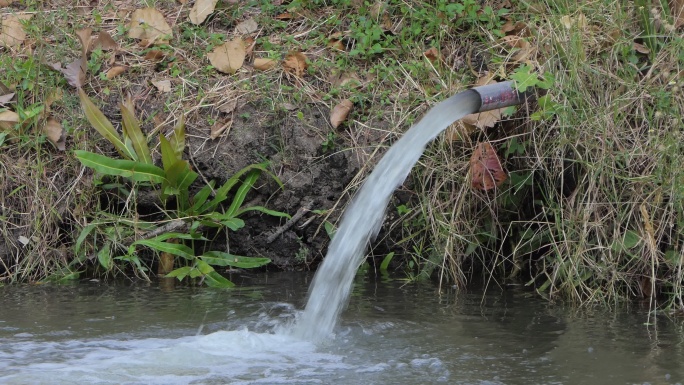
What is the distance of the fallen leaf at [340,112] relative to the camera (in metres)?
4.84

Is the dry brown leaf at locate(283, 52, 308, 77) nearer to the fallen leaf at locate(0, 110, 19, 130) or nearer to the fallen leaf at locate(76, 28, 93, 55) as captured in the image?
the fallen leaf at locate(76, 28, 93, 55)

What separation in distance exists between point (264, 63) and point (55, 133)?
46.1 inches

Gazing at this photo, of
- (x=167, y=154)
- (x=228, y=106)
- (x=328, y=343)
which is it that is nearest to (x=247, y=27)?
(x=228, y=106)

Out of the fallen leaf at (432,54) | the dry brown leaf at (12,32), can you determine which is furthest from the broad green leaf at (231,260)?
the dry brown leaf at (12,32)

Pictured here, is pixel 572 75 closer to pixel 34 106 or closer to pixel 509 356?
pixel 509 356

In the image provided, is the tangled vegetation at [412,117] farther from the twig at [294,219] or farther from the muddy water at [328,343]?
the muddy water at [328,343]

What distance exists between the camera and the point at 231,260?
4.62 metres

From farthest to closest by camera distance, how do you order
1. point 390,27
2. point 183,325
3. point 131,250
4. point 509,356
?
point 390,27, point 131,250, point 183,325, point 509,356

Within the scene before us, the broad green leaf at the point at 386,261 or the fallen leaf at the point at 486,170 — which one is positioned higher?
the fallen leaf at the point at 486,170

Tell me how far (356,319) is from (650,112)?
1.58 meters

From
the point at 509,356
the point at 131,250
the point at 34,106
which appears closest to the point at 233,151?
the point at 131,250

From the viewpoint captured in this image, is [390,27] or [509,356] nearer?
[509,356]

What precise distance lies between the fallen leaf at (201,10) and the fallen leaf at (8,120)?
1188mm

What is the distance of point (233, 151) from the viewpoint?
484cm
